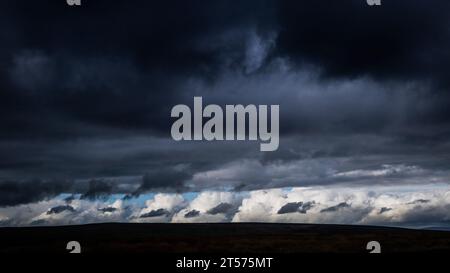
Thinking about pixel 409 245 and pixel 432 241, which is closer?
pixel 409 245

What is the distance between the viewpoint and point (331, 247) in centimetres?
16425

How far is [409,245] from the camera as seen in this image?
162 metres
